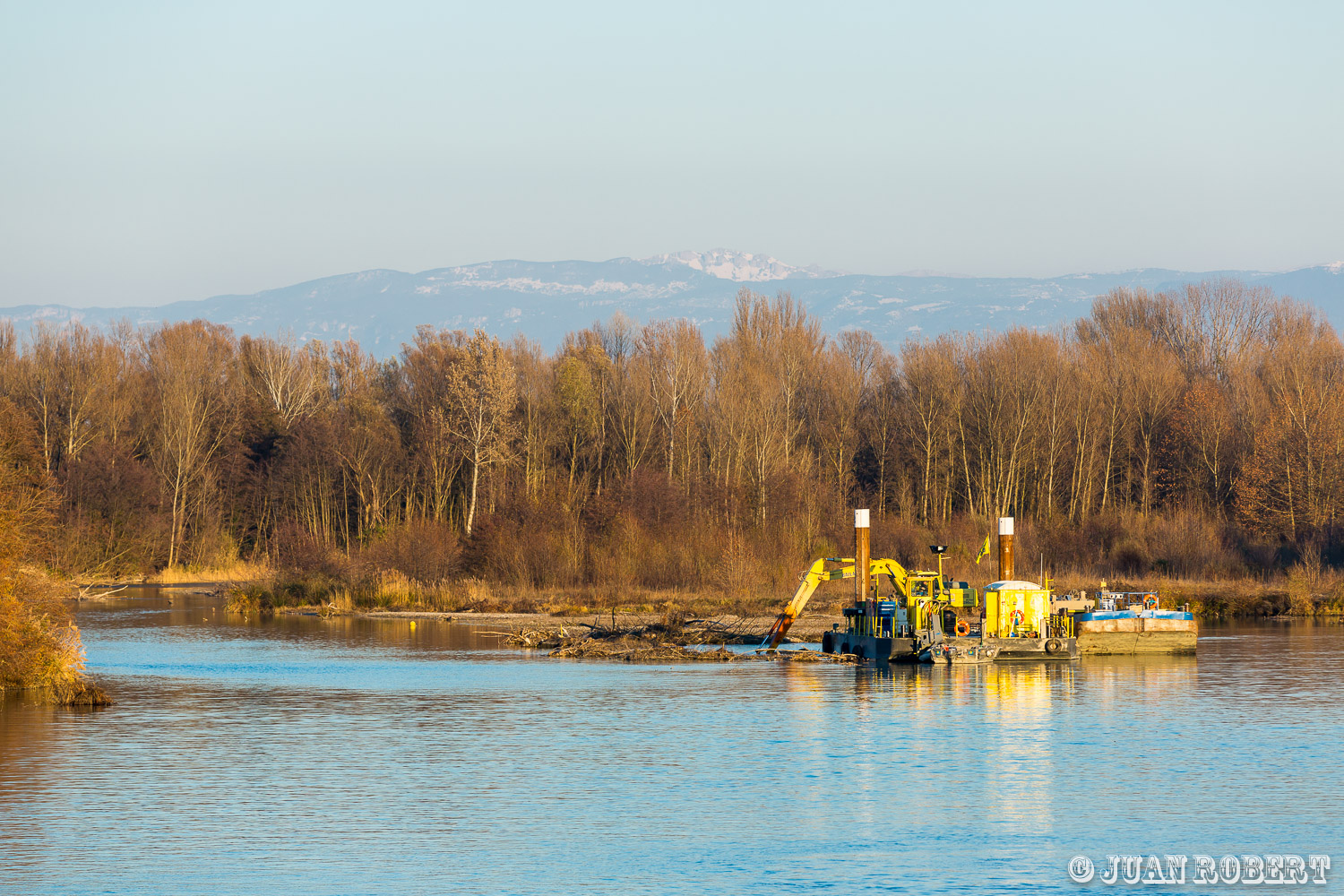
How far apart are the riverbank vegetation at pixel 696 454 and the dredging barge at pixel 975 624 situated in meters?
14.3

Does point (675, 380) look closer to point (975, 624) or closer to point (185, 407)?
point (185, 407)

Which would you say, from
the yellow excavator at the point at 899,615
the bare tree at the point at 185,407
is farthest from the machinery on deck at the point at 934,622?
the bare tree at the point at 185,407

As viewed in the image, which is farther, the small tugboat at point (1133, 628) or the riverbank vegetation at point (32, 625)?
the small tugboat at point (1133, 628)

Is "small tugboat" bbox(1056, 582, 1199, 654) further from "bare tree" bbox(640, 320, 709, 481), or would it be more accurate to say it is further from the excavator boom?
"bare tree" bbox(640, 320, 709, 481)

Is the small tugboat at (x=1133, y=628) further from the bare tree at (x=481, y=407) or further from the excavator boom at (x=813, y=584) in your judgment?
the bare tree at (x=481, y=407)

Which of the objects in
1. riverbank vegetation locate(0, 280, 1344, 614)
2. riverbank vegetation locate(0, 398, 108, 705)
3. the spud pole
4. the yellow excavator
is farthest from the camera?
riverbank vegetation locate(0, 280, 1344, 614)

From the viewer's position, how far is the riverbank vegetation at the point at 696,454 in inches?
2827

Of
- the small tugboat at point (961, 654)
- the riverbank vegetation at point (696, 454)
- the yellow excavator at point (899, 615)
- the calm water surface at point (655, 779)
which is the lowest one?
the small tugboat at point (961, 654)

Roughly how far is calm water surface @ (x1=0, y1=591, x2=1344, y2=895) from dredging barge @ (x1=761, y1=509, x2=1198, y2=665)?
3.89 metres

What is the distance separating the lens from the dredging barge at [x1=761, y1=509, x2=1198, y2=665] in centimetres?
4791

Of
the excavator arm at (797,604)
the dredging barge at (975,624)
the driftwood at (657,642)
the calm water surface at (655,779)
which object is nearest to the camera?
the calm water surface at (655,779)

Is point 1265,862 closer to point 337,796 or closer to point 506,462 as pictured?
point 337,796

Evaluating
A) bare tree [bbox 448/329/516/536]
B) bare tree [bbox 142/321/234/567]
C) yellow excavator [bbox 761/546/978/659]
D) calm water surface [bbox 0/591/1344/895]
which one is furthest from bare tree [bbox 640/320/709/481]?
calm water surface [bbox 0/591/1344/895]

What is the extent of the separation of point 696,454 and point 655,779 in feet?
A: 211
